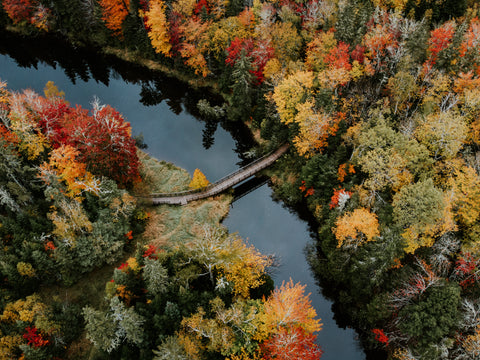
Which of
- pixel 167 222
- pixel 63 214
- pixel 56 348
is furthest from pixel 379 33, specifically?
pixel 56 348

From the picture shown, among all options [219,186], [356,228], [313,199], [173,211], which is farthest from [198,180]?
[356,228]

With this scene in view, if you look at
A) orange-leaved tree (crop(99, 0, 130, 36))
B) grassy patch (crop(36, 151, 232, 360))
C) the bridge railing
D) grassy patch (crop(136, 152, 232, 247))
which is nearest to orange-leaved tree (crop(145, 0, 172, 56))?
orange-leaved tree (crop(99, 0, 130, 36))

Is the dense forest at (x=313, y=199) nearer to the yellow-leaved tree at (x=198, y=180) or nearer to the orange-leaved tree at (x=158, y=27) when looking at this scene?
the yellow-leaved tree at (x=198, y=180)

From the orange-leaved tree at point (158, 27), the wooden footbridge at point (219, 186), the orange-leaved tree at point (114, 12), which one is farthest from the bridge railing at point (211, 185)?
the orange-leaved tree at point (114, 12)

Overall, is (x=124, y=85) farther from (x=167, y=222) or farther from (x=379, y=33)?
(x=379, y=33)

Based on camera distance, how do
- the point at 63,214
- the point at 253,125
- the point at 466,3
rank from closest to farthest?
the point at 63,214 < the point at 466,3 < the point at 253,125

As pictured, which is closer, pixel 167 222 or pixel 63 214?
pixel 63 214
